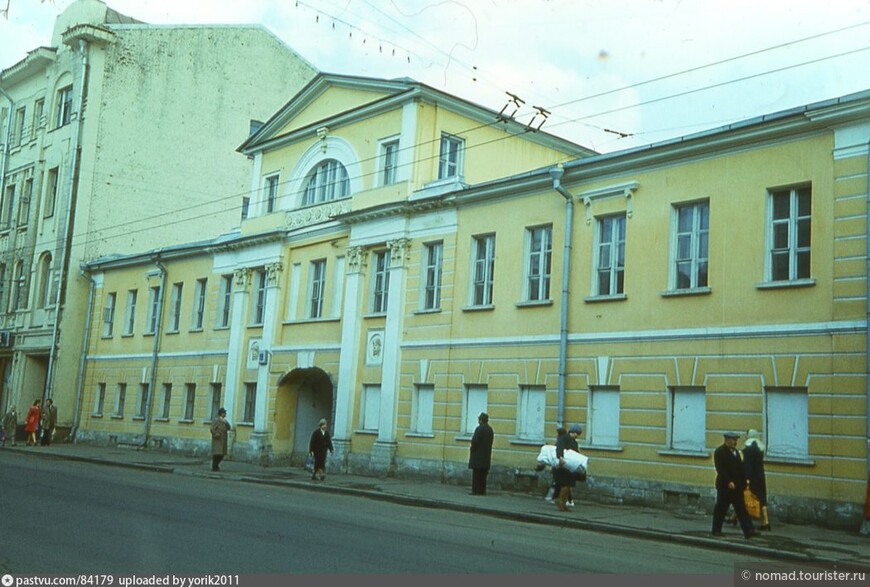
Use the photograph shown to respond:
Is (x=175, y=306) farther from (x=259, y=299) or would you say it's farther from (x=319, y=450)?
(x=319, y=450)

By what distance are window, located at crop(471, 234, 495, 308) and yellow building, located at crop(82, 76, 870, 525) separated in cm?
6

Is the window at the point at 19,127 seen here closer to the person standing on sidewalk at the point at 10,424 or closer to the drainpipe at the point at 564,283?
the person standing on sidewalk at the point at 10,424

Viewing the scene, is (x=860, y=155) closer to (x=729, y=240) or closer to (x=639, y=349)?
(x=729, y=240)

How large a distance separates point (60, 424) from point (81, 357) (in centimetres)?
287

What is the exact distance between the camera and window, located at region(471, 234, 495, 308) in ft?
79.8

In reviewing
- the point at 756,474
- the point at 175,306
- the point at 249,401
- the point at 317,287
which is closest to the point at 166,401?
the point at 175,306

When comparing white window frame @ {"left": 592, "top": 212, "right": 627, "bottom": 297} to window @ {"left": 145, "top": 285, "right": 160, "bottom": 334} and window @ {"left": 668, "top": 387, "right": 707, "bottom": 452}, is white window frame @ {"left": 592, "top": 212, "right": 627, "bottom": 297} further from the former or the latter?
window @ {"left": 145, "top": 285, "right": 160, "bottom": 334}

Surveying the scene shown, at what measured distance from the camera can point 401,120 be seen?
2745 cm

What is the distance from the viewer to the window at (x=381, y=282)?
27219 millimetres

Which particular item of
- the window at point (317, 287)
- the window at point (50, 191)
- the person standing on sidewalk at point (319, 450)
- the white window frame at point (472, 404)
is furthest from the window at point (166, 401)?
the white window frame at point (472, 404)

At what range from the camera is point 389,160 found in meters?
27.9

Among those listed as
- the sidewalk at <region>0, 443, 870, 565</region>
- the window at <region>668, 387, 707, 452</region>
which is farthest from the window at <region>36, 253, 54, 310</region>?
the window at <region>668, 387, 707, 452</region>

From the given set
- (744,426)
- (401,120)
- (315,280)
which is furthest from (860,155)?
(315,280)

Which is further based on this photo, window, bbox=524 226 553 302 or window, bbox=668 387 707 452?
window, bbox=524 226 553 302
